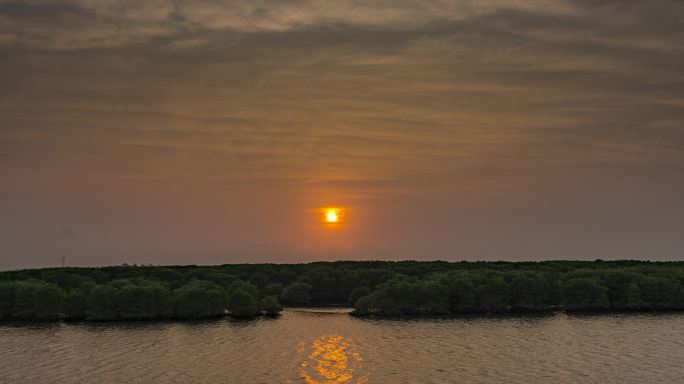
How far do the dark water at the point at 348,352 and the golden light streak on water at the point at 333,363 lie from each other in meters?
0.18

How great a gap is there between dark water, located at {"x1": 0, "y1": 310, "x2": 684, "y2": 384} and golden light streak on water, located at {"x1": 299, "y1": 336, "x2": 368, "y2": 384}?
7.2 inches

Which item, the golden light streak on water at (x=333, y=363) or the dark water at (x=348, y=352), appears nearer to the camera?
the golden light streak on water at (x=333, y=363)

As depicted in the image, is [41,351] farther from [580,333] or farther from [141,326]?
[580,333]

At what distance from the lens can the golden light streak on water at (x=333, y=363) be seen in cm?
11769

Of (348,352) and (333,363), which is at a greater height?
(348,352)

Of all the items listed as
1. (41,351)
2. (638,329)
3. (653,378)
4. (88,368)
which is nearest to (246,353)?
(88,368)

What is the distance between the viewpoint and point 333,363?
132 m

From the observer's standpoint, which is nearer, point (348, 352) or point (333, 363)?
point (333, 363)

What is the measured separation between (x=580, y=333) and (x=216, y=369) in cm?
8720

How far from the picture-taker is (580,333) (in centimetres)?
Answer: 17438

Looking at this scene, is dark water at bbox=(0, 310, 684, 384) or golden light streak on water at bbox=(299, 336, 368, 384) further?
dark water at bbox=(0, 310, 684, 384)

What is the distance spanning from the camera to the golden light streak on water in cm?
11769

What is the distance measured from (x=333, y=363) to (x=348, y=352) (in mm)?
12550

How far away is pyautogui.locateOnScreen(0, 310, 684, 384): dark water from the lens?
121 meters
